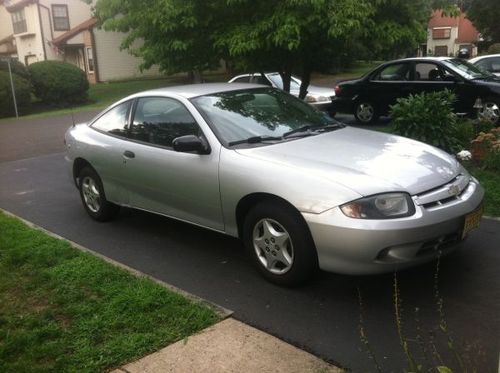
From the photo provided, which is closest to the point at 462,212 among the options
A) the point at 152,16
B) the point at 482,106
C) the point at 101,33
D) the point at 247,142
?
the point at 247,142

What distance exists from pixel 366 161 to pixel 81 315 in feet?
7.63

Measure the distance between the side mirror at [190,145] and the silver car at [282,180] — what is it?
0.04ft

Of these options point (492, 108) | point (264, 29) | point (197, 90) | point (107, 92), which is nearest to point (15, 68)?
point (107, 92)

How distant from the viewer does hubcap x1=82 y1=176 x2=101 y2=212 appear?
20.8 feet

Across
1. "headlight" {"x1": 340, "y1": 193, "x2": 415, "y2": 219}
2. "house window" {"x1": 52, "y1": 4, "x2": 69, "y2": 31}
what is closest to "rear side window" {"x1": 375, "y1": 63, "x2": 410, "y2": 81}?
"headlight" {"x1": 340, "y1": 193, "x2": 415, "y2": 219}

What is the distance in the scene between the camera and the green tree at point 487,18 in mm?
→ 29875

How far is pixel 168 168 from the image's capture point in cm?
515

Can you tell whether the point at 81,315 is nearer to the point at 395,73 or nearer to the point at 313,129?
the point at 313,129

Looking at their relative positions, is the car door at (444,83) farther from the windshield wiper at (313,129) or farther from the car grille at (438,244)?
the car grille at (438,244)

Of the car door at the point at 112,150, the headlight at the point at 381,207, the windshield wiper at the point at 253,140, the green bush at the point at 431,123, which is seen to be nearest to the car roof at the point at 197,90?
the car door at the point at 112,150

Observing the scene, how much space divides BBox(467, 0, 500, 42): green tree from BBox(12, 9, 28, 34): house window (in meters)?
28.0

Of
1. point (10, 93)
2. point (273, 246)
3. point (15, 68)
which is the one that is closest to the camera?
point (273, 246)

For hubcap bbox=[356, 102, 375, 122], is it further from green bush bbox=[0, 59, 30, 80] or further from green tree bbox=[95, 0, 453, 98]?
green bush bbox=[0, 59, 30, 80]

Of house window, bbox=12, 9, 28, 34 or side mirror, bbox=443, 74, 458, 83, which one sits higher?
house window, bbox=12, 9, 28, 34
